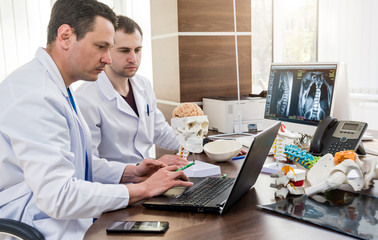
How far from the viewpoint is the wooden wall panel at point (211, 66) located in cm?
273

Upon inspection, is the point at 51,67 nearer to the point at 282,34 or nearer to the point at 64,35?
the point at 64,35

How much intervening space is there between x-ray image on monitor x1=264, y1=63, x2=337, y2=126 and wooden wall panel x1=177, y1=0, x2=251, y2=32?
780 millimetres

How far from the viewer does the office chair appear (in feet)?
3.66

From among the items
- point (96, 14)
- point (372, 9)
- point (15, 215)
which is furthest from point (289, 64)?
point (372, 9)

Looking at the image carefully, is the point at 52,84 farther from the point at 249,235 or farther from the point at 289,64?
the point at 289,64

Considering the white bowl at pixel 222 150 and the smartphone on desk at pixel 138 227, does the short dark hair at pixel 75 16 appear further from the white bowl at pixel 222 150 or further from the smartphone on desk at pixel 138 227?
the white bowl at pixel 222 150

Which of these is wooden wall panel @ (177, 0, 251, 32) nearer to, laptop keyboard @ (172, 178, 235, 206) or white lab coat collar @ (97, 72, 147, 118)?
white lab coat collar @ (97, 72, 147, 118)

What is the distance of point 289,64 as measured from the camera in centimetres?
205

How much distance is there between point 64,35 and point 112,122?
2.29 feet

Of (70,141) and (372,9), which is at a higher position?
(372,9)

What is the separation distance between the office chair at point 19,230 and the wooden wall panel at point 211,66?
1.72 metres

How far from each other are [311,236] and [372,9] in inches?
125

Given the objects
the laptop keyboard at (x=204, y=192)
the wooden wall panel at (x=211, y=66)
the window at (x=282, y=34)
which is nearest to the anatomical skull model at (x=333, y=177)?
the laptop keyboard at (x=204, y=192)

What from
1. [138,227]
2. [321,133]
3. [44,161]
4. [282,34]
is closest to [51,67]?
[44,161]
